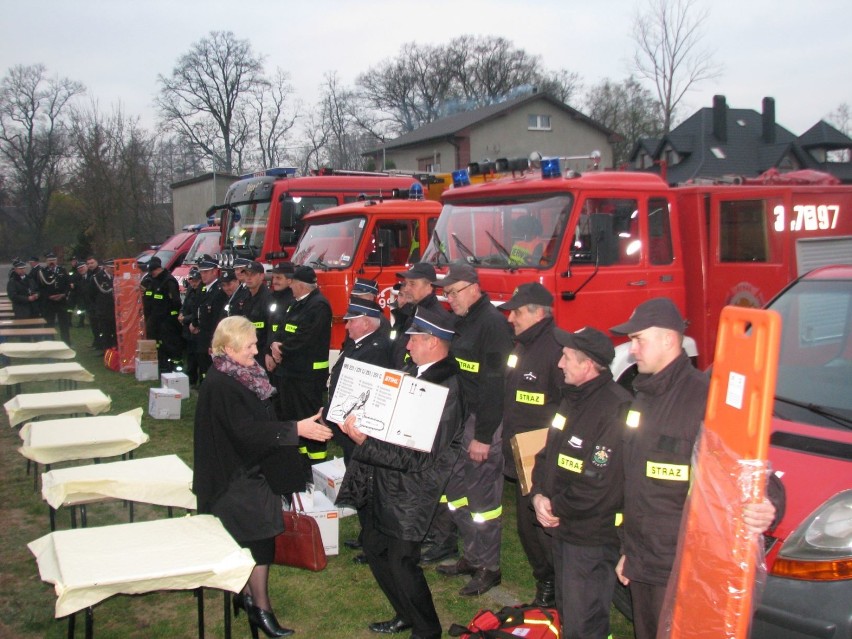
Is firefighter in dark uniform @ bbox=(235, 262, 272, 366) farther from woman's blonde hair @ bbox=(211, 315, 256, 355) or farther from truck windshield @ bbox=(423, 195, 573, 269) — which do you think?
woman's blonde hair @ bbox=(211, 315, 256, 355)

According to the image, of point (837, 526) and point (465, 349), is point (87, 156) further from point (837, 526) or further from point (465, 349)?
point (837, 526)

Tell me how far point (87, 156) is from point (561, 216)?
3302 centimetres

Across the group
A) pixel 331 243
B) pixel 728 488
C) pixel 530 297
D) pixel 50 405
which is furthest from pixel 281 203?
pixel 728 488

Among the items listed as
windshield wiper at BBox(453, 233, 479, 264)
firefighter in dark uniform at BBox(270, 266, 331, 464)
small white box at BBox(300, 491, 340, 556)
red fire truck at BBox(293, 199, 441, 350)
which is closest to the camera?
small white box at BBox(300, 491, 340, 556)

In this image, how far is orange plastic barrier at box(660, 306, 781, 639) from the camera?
270 cm

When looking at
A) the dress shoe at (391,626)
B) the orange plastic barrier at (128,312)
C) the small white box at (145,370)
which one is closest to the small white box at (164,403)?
the small white box at (145,370)

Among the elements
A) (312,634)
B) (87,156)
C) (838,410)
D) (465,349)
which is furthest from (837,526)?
(87,156)

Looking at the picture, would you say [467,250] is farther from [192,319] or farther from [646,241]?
[192,319]

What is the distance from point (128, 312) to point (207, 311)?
12.1 ft

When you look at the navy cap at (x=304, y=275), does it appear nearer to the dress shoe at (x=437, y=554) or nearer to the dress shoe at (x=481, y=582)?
the dress shoe at (x=437, y=554)

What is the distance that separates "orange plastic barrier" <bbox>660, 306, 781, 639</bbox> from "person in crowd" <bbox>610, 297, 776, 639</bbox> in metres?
0.19

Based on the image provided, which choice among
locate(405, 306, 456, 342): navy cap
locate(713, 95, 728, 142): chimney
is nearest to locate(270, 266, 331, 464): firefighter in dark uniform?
locate(405, 306, 456, 342): navy cap

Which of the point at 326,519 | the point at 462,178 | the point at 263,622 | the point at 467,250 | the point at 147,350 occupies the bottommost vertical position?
the point at 263,622

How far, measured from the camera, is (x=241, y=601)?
4.59 m
